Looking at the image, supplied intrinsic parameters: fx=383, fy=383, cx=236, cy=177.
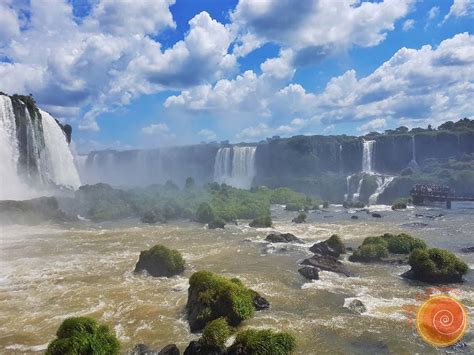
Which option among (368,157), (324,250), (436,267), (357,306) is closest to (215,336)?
(357,306)

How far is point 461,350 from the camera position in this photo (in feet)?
49.9

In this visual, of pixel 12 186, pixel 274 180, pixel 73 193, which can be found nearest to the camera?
pixel 12 186

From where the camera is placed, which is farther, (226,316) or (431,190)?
(431,190)

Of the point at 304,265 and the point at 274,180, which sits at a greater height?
the point at 274,180

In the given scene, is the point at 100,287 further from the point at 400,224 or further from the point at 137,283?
the point at 400,224

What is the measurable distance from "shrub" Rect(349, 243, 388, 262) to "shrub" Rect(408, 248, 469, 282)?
15.0ft

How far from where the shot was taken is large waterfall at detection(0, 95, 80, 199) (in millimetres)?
56500

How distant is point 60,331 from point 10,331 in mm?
5370

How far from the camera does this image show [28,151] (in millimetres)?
61594

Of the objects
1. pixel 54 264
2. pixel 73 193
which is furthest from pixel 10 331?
pixel 73 193

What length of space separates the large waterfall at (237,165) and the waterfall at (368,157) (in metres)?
30.6

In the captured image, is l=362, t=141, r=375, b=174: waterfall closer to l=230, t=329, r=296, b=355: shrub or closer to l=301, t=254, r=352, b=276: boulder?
l=301, t=254, r=352, b=276: boulder

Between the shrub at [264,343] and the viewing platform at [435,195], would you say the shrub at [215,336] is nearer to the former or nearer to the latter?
the shrub at [264,343]

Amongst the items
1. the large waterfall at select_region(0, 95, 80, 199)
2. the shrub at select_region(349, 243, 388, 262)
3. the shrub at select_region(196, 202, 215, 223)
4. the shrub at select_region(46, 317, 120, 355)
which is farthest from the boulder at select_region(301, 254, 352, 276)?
the large waterfall at select_region(0, 95, 80, 199)
